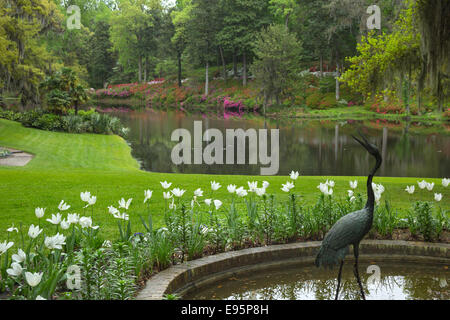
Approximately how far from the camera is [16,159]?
16375 millimetres

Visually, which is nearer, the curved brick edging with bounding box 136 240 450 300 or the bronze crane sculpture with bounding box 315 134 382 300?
the bronze crane sculpture with bounding box 315 134 382 300

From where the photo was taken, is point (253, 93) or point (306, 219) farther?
point (253, 93)

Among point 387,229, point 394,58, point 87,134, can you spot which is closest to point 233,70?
point 87,134

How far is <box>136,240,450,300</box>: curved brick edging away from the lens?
4.44m

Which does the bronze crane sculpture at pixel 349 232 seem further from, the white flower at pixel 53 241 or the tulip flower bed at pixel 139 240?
the white flower at pixel 53 241

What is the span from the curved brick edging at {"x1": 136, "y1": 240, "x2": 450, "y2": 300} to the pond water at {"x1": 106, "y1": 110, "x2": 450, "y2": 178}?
10127 millimetres

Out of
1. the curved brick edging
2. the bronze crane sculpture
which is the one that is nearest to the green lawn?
the curved brick edging

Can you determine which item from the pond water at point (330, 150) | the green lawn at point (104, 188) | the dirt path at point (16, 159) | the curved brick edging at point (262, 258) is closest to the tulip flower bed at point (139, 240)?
the curved brick edging at point (262, 258)

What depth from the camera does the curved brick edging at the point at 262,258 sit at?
14.6 feet

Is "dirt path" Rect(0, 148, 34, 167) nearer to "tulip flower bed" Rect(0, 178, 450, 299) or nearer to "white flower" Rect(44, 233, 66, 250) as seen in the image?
"tulip flower bed" Rect(0, 178, 450, 299)

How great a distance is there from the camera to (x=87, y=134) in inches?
965

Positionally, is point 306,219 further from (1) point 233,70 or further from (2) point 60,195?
(1) point 233,70

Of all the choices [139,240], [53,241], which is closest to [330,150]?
[139,240]
